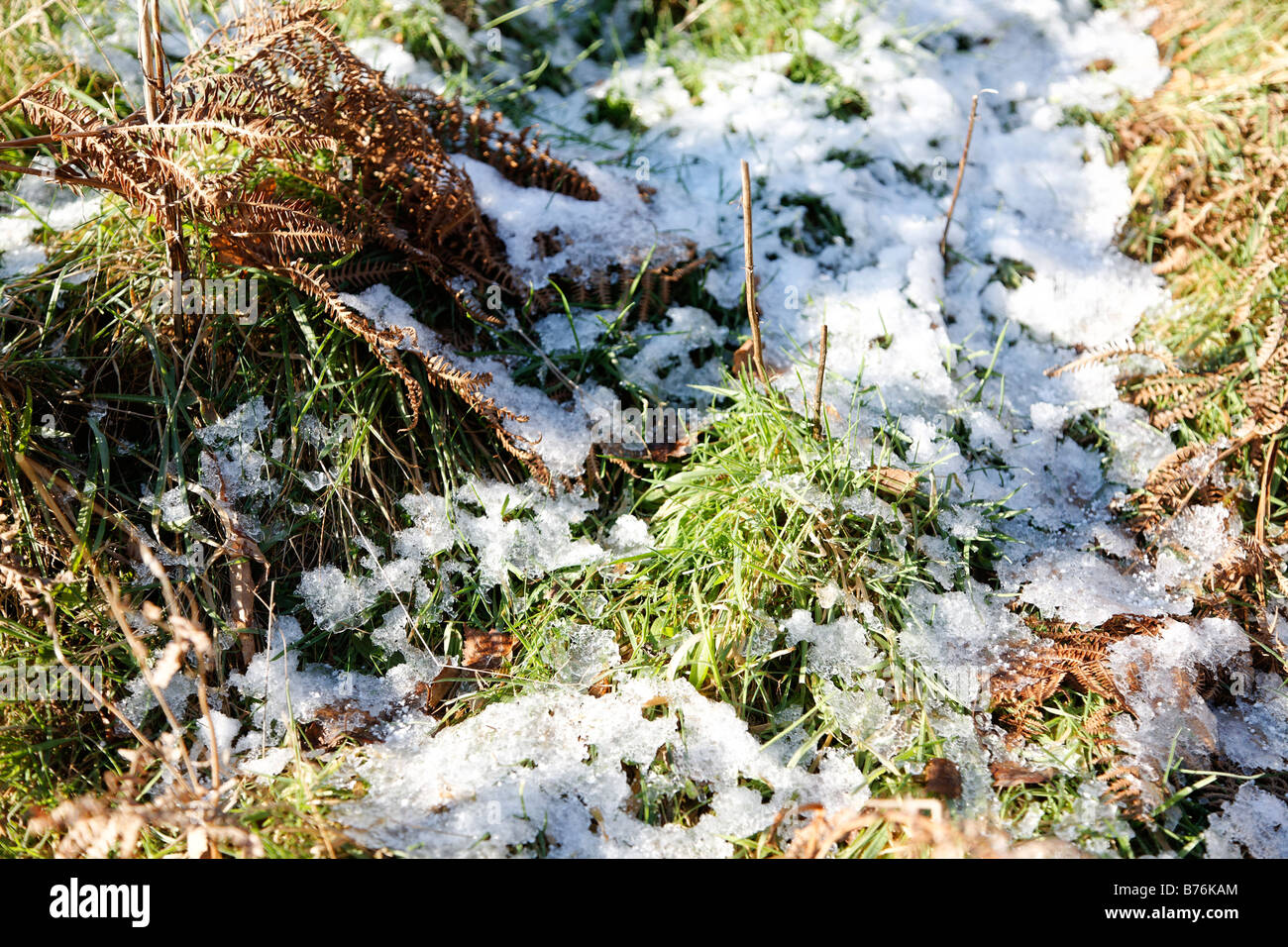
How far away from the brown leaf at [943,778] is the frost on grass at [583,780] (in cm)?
17

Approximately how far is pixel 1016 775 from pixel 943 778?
181 mm

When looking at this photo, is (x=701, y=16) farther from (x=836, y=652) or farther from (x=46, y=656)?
(x=46, y=656)

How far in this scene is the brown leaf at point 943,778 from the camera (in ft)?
6.64

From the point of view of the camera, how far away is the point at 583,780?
207 cm

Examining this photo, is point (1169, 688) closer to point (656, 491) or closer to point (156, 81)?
point (656, 491)

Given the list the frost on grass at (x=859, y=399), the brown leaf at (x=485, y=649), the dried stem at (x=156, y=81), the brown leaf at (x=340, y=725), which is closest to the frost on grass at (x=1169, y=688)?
the frost on grass at (x=859, y=399)

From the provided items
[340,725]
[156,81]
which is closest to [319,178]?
[156,81]

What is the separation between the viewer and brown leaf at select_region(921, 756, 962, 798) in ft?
6.64

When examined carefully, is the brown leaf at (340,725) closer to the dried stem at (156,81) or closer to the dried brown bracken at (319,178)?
the dried brown bracken at (319,178)

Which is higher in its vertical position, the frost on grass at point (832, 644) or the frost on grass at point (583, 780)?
the frost on grass at point (832, 644)

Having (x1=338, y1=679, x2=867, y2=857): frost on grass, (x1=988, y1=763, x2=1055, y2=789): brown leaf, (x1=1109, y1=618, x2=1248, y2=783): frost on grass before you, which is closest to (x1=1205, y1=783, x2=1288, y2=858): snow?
(x1=1109, y1=618, x2=1248, y2=783): frost on grass

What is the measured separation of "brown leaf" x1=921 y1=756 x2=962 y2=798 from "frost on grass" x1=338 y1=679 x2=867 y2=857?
17 centimetres

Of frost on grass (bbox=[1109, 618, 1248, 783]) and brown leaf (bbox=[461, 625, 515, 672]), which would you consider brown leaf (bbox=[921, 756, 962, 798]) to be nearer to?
frost on grass (bbox=[1109, 618, 1248, 783])

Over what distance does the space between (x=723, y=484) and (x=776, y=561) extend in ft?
0.99
